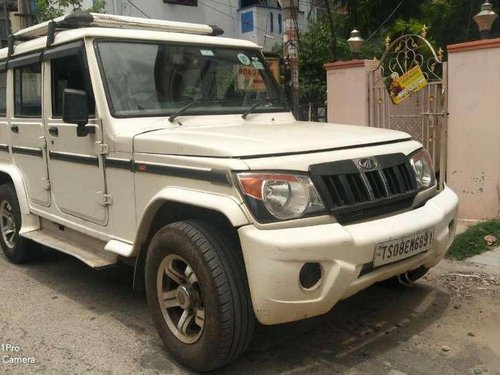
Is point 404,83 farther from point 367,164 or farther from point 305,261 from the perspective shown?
point 305,261

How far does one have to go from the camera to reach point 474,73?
6.20m

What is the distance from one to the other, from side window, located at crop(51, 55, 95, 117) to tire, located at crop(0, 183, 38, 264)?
117 cm

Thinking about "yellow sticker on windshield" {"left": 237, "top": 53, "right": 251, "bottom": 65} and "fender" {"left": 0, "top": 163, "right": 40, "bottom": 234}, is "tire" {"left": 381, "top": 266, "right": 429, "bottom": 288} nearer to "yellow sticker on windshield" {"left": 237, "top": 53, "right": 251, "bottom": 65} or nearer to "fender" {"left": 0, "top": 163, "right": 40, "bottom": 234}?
"yellow sticker on windshield" {"left": 237, "top": 53, "right": 251, "bottom": 65}

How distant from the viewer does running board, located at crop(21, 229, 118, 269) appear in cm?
400

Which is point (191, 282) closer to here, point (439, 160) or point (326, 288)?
point (326, 288)

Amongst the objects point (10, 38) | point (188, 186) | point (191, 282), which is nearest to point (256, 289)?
point (191, 282)

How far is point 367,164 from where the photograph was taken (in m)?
3.19

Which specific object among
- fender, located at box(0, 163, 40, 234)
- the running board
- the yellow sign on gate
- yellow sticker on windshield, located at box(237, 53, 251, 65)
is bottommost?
the running board

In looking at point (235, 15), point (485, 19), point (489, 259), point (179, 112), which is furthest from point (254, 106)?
point (235, 15)

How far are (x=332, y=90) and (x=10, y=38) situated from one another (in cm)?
429

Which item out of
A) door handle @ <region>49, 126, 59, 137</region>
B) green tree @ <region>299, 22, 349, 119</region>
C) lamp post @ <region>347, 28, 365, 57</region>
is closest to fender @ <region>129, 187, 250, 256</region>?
door handle @ <region>49, 126, 59, 137</region>

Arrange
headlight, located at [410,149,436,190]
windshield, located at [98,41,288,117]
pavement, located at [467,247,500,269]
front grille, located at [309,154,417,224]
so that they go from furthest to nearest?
pavement, located at [467,247,500,269], windshield, located at [98,41,288,117], headlight, located at [410,149,436,190], front grille, located at [309,154,417,224]

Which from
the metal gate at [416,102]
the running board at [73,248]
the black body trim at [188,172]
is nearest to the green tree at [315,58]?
the metal gate at [416,102]

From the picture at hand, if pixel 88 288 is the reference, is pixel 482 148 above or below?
above
